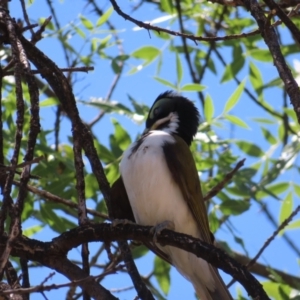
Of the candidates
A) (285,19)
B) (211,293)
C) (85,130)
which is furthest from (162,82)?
(285,19)

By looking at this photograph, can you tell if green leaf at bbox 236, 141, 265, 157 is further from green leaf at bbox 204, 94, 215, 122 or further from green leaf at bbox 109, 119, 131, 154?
green leaf at bbox 109, 119, 131, 154

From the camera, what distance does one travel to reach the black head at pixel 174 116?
4953mm

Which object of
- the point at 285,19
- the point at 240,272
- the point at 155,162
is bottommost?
the point at 240,272

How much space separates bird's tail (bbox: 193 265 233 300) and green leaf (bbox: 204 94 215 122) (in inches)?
48.7

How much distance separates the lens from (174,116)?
5070mm

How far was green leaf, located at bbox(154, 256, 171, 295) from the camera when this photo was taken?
16.8 feet

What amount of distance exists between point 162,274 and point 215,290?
1.10 meters

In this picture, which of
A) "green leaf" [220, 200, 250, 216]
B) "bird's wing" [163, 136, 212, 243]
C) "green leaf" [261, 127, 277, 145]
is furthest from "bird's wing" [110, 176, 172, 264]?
"green leaf" [261, 127, 277, 145]

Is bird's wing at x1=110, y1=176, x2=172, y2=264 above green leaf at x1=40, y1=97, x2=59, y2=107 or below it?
below

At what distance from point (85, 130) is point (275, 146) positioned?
9.97ft

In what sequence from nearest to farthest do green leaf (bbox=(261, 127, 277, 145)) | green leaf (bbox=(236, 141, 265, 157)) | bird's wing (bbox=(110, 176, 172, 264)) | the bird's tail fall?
1. the bird's tail
2. bird's wing (bbox=(110, 176, 172, 264))
3. green leaf (bbox=(236, 141, 265, 157))
4. green leaf (bbox=(261, 127, 277, 145))

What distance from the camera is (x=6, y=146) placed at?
471 centimetres

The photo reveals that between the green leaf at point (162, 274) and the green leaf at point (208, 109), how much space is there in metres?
0.99

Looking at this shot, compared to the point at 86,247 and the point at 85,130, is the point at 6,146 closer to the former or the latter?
the point at 85,130
